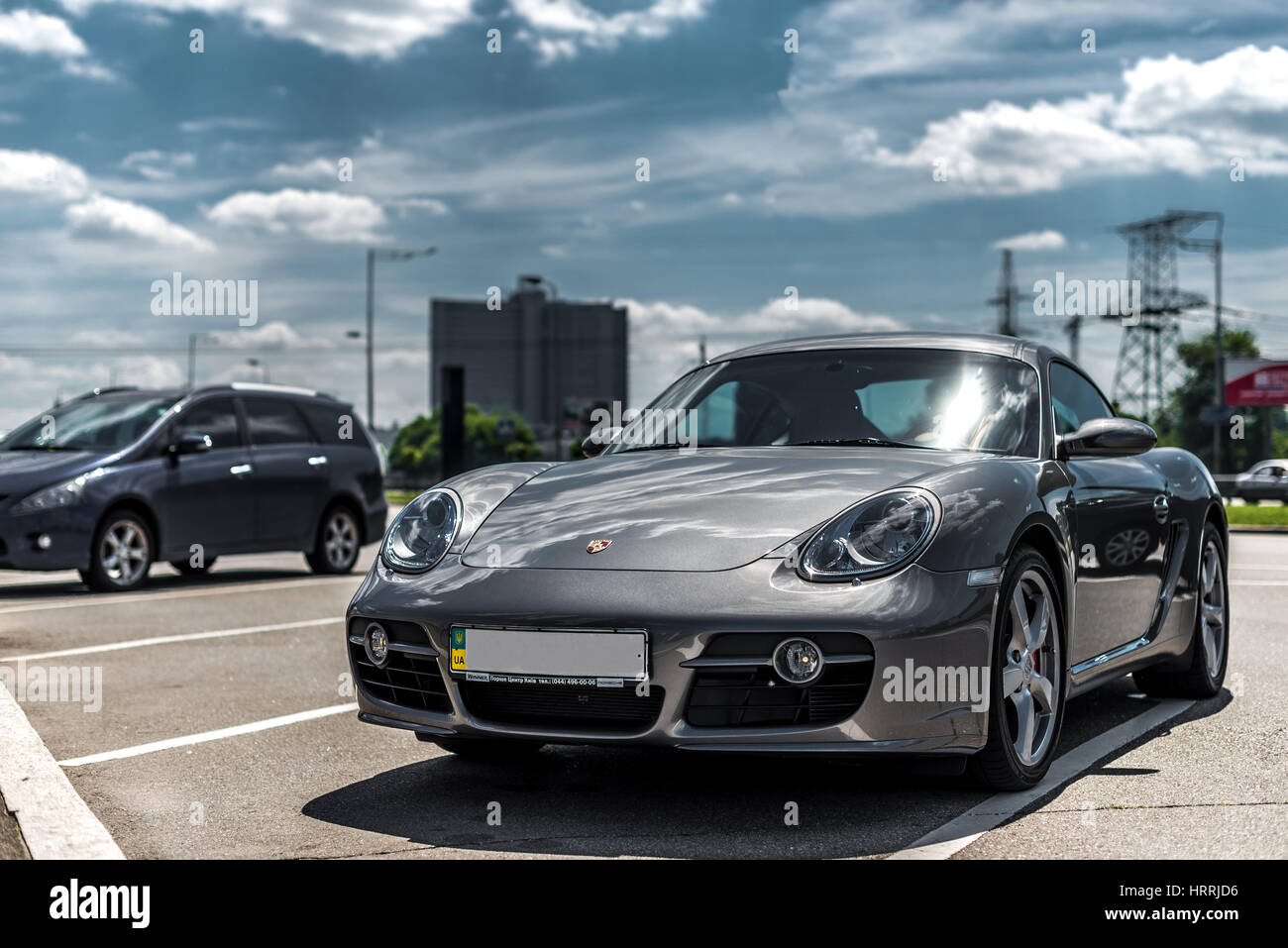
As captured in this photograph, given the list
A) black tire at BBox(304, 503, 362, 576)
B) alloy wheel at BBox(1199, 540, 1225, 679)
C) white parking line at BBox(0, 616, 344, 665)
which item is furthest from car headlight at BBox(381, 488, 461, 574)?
black tire at BBox(304, 503, 362, 576)

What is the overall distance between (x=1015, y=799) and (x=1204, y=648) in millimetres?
2318

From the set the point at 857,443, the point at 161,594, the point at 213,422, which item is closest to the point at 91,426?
the point at 213,422

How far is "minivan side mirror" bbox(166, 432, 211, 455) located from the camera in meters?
12.0

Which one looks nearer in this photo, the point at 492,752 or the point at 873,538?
the point at 873,538

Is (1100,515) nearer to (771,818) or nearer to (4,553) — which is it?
(771,818)

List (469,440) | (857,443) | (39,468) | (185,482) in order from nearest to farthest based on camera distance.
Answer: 1. (857,443)
2. (39,468)
3. (185,482)
4. (469,440)

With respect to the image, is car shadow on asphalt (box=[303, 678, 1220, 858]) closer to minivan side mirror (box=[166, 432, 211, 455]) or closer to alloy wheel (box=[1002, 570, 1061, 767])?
alloy wheel (box=[1002, 570, 1061, 767])

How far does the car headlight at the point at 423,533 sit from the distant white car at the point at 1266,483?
50619 mm

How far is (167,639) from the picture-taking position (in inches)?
332

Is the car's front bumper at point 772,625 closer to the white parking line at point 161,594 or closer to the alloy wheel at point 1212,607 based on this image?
the alloy wheel at point 1212,607

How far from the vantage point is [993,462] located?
4527 millimetres

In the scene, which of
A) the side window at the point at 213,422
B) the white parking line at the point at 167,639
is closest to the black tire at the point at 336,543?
the side window at the point at 213,422

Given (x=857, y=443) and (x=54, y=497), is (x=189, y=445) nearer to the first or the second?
(x=54, y=497)
